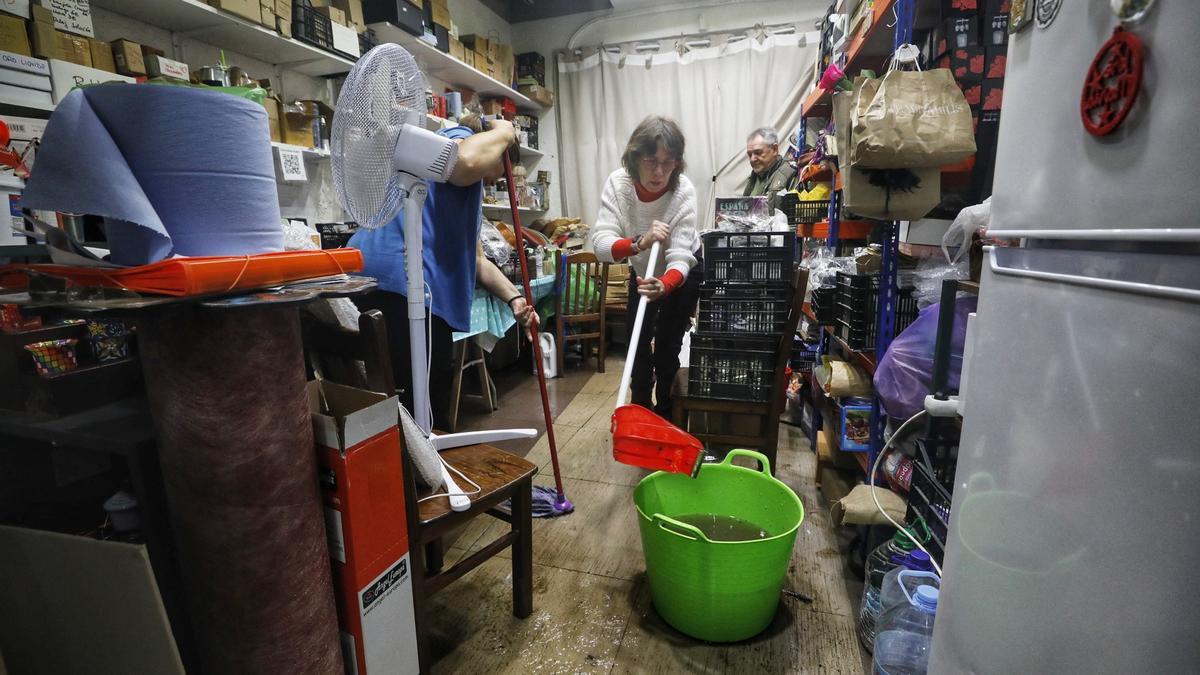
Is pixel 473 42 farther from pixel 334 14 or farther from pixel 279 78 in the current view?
pixel 279 78

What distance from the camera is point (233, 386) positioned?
2.48 ft

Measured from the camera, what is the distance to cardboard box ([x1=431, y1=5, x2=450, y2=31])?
3455mm

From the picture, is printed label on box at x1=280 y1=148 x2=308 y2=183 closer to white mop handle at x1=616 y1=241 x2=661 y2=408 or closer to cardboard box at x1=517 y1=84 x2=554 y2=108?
white mop handle at x1=616 y1=241 x2=661 y2=408

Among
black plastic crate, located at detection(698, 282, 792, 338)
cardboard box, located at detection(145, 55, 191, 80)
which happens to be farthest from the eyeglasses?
cardboard box, located at detection(145, 55, 191, 80)

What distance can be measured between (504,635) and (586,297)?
8.99 feet

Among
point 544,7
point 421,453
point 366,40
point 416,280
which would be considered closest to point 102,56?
point 366,40

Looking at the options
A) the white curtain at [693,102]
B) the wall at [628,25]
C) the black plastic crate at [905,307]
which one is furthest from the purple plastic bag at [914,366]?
the wall at [628,25]

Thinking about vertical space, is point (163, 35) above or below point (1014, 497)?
above

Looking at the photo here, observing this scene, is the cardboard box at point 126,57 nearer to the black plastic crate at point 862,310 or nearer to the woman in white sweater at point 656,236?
the woman in white sweater at point 656,236

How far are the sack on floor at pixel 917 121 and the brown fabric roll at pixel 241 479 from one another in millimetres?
1281

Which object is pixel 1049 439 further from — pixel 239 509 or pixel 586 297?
pixel 586 297

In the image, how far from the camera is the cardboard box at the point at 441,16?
3.46 meters

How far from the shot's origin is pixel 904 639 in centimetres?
113

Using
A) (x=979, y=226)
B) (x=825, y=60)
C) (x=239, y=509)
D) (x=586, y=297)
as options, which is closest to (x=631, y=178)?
(x=825, y=60)
